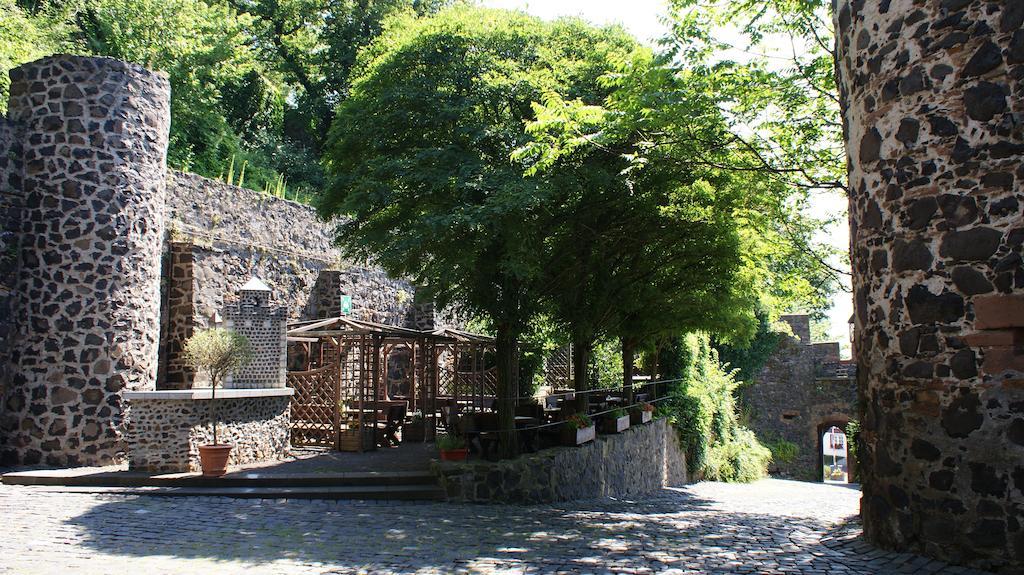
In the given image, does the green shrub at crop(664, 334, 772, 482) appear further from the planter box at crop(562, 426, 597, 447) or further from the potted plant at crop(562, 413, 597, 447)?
the planter box at crop(562, 426, 597, 447)

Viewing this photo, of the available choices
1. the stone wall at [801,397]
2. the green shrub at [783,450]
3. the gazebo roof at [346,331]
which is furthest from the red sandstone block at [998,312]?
the green shrub at [783,450]

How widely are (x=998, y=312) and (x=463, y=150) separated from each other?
6.40 metres

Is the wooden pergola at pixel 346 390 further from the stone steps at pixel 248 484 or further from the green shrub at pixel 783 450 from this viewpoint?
A: the green shrub at pixel 783 450

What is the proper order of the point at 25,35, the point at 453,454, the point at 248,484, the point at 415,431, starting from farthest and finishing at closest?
the point at 25,35
the point at 415,431
the point at 453,454
the point at 248,484

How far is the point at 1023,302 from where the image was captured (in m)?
5.48

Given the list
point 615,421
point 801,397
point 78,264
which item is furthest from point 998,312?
point 801,397

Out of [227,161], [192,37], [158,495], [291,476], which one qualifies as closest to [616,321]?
[291,476]

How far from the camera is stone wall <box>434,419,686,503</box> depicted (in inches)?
391

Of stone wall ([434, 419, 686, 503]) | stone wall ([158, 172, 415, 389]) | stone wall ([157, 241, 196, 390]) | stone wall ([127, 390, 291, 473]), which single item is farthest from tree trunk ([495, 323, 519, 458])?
stone wall ([157, 241, 196, 390])

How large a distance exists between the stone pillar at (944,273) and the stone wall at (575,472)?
475cm

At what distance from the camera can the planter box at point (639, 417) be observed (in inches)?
623

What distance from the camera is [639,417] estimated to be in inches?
630

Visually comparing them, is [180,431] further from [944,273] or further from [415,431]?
[944,273]

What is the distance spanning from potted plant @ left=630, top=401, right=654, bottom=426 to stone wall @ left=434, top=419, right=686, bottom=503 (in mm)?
191
